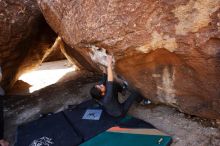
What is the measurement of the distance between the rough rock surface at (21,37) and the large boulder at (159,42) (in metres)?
1.03

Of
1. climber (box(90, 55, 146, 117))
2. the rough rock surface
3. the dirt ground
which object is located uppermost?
the rough rock surface

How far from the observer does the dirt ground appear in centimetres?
307

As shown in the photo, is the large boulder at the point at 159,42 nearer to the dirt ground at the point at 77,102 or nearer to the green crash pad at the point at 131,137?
the dirt ground at the point at 77,102

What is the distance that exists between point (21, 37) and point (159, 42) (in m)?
2.69

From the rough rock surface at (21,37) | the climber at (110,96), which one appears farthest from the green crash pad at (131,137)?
the rough rock surface at (21,37)

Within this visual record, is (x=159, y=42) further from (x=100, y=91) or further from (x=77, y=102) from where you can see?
(x=77, y=102)

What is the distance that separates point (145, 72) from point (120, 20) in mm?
787

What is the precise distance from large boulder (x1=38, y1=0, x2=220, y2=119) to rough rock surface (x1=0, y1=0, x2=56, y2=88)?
1.03 m

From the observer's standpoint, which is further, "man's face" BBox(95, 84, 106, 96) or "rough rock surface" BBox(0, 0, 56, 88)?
"rough rock surface" BBox(0, 0, 56, 88)

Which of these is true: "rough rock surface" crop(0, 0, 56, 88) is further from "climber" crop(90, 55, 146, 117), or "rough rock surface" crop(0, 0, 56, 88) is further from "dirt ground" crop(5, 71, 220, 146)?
"climber" crop(90, 55, 146, 117)

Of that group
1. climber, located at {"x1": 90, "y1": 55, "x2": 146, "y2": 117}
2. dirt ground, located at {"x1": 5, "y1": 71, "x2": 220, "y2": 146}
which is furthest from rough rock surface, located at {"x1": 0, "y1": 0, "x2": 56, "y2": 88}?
climber, located at {"x1": 90, "y1": 55, "x2": 146, "y2": 117}

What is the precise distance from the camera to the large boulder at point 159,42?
2723mm

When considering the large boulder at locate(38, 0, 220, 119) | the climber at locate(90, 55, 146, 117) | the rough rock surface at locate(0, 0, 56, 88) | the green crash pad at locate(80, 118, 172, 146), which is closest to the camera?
the large boulder at locate(38, 0, 220, 119)

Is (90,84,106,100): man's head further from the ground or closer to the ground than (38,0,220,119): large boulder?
closer to the ground
